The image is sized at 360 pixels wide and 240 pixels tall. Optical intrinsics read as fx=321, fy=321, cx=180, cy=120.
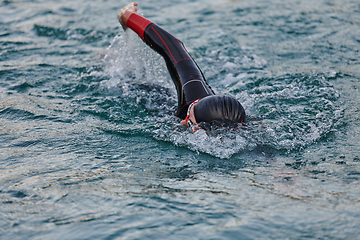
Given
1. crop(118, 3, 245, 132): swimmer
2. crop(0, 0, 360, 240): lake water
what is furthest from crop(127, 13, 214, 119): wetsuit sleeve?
crop(0, 0, 360, 240): lake water

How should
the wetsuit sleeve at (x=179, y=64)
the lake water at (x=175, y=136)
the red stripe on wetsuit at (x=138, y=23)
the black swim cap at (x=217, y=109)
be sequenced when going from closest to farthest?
1. the lake water at (x=175, y=136)
2. the black swim cap at (x=217, y=109)
3. the wetsuit sleeve at (x=179, y=64)
4. the red stripe on wetsuit at (x=138, y=23)

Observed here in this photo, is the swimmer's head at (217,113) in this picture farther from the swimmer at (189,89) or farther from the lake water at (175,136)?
the lake water at (175,136)

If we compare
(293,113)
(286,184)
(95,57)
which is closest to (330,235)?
(286,184)

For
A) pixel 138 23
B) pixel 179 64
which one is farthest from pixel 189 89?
pixel 138 23

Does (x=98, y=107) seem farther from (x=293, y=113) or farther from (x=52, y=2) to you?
(x=52, y=2)

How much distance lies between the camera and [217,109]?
3508mm

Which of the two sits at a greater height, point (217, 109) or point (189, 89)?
point (189, 89)

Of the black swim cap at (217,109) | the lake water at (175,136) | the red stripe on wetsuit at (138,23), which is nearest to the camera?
the lake water at (175,136)

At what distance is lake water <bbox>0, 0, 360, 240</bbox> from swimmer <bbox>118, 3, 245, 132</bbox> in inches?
6.0

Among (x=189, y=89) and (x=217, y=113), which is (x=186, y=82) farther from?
(x=217, y=113)

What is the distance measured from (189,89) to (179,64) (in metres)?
0.43

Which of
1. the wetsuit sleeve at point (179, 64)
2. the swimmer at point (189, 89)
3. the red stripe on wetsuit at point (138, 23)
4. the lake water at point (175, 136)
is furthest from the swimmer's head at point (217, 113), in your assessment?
the red stripe on wetsuit at point (138, 23)

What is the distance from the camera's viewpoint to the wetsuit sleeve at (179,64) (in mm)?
4145

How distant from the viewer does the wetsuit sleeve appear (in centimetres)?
414
